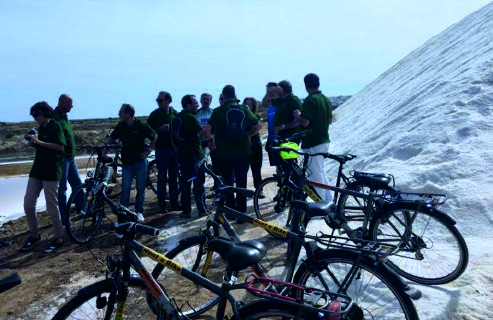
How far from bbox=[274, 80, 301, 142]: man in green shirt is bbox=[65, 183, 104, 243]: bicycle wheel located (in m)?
3.53

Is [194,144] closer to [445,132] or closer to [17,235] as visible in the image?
[17,235]

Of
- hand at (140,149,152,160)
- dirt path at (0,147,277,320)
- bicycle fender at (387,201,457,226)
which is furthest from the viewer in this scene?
hand at (140,149,152,160)

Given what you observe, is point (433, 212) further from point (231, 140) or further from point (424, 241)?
point (231, 140)

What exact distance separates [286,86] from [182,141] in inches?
88.0

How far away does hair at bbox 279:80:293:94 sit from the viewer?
776 cm

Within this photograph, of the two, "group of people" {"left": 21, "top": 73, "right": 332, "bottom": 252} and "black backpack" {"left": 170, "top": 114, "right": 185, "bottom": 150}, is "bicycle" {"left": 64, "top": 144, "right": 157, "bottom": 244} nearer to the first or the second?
"group of people" {"left": 21, "top": 73, "right": 332, "bottom": 252}

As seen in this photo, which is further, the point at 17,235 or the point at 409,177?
the point at 17,235

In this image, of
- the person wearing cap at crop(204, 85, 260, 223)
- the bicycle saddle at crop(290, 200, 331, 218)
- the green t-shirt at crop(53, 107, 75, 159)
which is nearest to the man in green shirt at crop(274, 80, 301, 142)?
→ the person wearing cap at crop(204, 85, 260, 223)

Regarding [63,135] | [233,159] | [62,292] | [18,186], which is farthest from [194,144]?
[18,186]

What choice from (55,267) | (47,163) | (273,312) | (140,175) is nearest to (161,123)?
(140,175)

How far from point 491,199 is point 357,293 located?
378 cm

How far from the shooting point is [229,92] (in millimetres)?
7398

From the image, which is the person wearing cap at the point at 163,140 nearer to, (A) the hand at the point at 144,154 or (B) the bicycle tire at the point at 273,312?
(A) the hand at the point at 144,154

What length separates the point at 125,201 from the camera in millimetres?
7887
